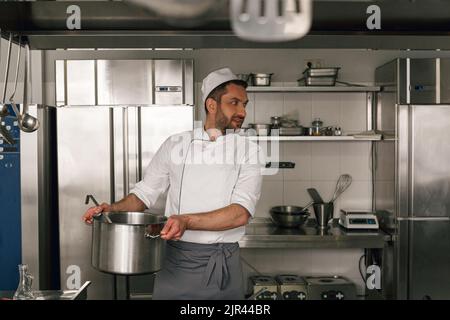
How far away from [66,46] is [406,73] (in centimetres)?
228

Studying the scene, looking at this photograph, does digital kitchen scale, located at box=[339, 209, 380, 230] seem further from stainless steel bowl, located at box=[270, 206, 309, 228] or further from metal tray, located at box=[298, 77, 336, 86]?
metal tray, located at box=[298, 77, 336, 86]

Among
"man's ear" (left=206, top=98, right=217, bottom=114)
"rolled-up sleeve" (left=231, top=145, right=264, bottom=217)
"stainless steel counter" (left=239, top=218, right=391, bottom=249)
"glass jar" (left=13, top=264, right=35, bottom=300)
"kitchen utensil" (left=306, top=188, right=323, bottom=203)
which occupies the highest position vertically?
"man's ear" (left=206, top=98, right=217, bottom=114)

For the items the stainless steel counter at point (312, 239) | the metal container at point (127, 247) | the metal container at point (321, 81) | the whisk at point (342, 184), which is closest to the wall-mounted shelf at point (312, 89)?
the metal container at point (321, 81)

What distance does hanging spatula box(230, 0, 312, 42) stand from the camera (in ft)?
1.79

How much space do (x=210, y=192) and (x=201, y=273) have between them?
317 millimetres

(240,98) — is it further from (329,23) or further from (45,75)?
(45,75)

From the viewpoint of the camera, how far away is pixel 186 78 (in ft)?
11.0

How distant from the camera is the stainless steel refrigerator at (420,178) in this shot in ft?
10.7

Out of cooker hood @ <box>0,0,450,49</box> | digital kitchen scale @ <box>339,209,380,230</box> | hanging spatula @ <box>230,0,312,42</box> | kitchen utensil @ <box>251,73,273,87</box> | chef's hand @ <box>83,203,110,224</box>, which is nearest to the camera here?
hanging spatula @ <box>230,0,312,42</box>

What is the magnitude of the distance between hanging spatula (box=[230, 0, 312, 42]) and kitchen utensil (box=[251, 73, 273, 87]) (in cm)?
297

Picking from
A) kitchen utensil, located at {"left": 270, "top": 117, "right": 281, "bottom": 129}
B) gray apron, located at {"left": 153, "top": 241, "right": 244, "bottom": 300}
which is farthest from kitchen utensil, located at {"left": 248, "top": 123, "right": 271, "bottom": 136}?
gray apron, located at {"left": 153, "top": 241, "right": 244, "bottom": 300}

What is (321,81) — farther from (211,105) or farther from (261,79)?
(211,105)

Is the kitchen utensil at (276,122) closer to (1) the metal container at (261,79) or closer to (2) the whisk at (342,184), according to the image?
(1) the metal container at (261,79)
